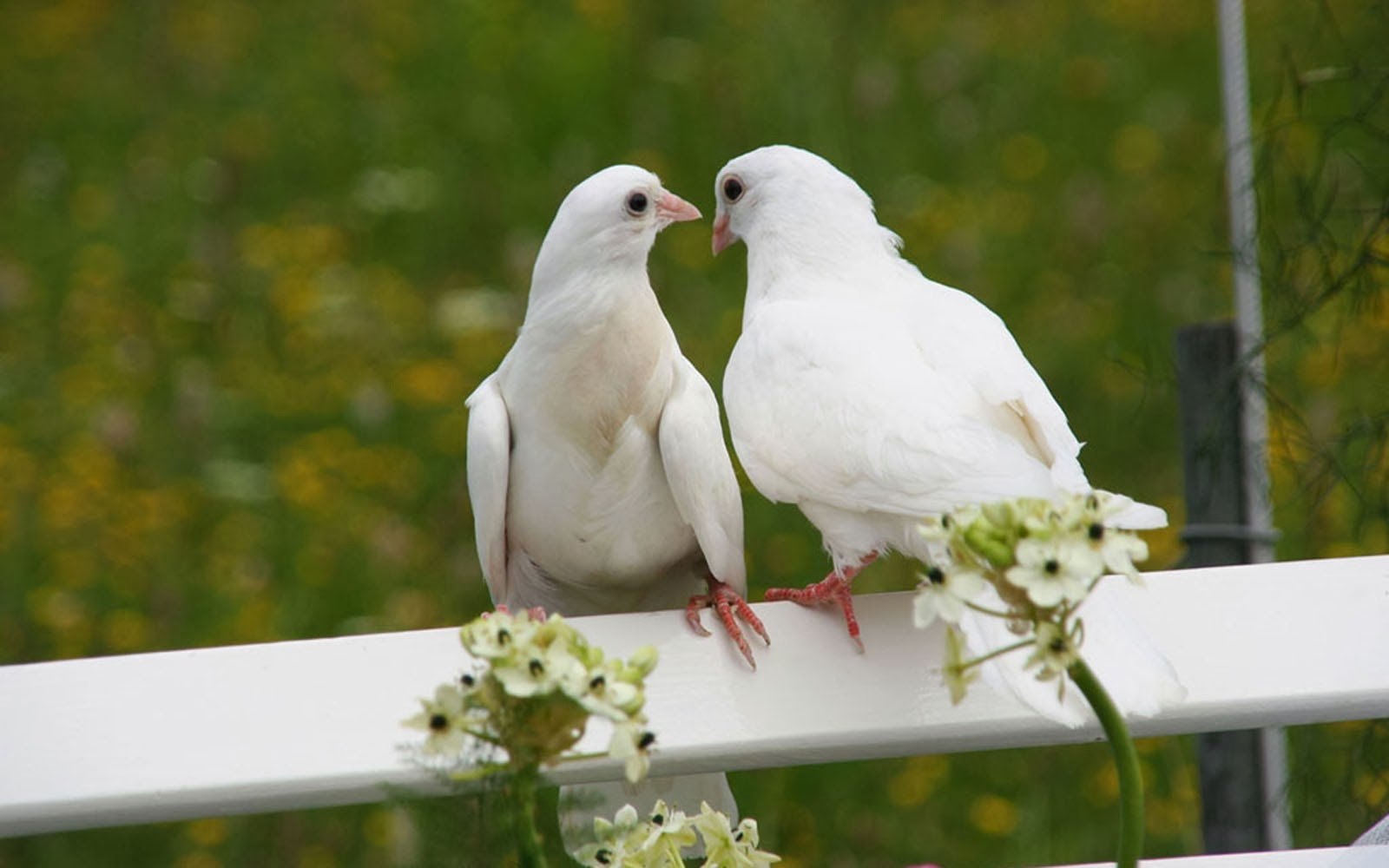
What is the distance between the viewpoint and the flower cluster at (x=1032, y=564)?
94 cm

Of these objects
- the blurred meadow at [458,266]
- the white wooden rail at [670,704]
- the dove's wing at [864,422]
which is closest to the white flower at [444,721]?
the white wooden rail at [670,704]

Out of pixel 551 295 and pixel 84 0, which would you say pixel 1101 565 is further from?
pixel 84 0

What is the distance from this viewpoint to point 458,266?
421cm

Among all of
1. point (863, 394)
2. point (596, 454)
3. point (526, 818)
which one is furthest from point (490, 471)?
point (526, 818)

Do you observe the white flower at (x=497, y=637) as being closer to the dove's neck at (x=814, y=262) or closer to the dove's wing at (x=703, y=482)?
the dove's wing at (x=703, y=482)

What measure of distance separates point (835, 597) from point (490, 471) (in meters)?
0.46

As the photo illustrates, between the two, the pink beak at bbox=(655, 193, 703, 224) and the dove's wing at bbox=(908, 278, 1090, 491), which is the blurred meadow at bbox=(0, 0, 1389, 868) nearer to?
the dove's wing at bbox=(908, 278, 1090, 491)

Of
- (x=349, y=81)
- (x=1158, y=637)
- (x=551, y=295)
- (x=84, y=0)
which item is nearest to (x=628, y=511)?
(x=551, y=295)

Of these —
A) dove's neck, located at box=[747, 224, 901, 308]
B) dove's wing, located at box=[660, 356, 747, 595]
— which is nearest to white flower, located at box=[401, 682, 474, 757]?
dove's wing, located at box=[660, 356, 747, 595]

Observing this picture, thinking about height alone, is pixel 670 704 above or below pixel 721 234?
below

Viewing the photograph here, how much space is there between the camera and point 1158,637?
1519mm

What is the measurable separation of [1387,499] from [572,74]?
2.63 m

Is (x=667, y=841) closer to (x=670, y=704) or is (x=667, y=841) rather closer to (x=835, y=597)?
(x=670, y=704)

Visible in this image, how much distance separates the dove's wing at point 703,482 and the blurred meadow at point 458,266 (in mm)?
1051
